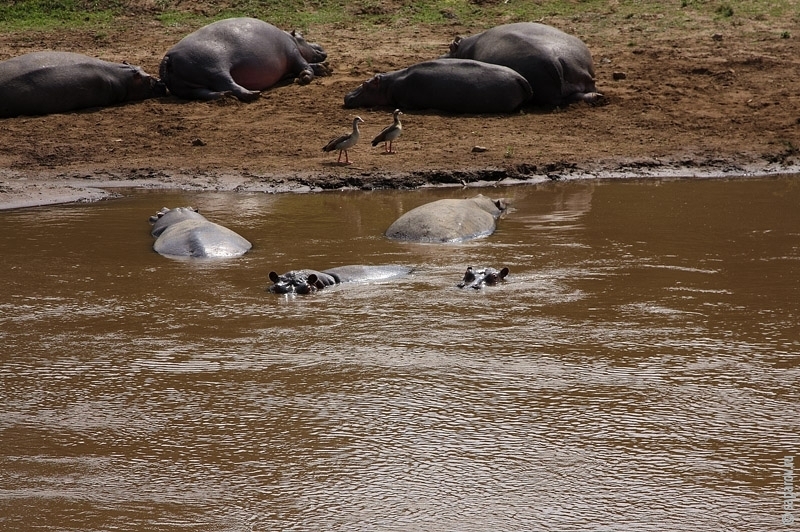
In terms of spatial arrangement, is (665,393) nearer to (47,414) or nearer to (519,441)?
(519,441)

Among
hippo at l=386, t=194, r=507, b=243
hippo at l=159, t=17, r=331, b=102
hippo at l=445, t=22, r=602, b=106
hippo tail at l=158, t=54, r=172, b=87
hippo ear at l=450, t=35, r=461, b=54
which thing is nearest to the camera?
hippo at l=386, t=194, r=507, b=243

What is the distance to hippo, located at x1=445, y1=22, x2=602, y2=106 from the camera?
563 inches

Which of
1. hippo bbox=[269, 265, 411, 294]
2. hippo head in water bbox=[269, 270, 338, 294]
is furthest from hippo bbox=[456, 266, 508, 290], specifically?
hippo head in water bbox=[269, 270, 338, 294]

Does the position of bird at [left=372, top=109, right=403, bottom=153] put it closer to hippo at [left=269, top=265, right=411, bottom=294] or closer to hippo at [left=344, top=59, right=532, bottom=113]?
hippo at [left=344, top=59, right=532, bottom=113]

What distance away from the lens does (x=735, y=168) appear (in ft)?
40.4

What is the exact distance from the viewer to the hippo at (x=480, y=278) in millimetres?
7898

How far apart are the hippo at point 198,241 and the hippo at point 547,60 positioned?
6012 millimetres

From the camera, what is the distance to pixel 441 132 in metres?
13.4

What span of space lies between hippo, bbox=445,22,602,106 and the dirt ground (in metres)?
0.28

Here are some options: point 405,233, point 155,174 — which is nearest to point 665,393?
point 405,233

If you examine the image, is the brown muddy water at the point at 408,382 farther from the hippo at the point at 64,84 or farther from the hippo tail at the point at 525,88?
the hippo at the point at 64,84

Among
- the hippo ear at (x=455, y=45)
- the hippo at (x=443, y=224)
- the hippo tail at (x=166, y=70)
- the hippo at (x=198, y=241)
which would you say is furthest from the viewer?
the hippo ear at (x=455, y=45)

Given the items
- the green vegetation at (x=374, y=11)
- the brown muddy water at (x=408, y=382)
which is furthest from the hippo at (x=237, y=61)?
the brown muddy water at (x=408, y=382)

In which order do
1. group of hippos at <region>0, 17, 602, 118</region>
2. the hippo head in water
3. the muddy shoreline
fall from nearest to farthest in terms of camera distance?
the hippo head in water
the muddy shoreline
group of hippos at <region>0, 17, 602, 118</region>
